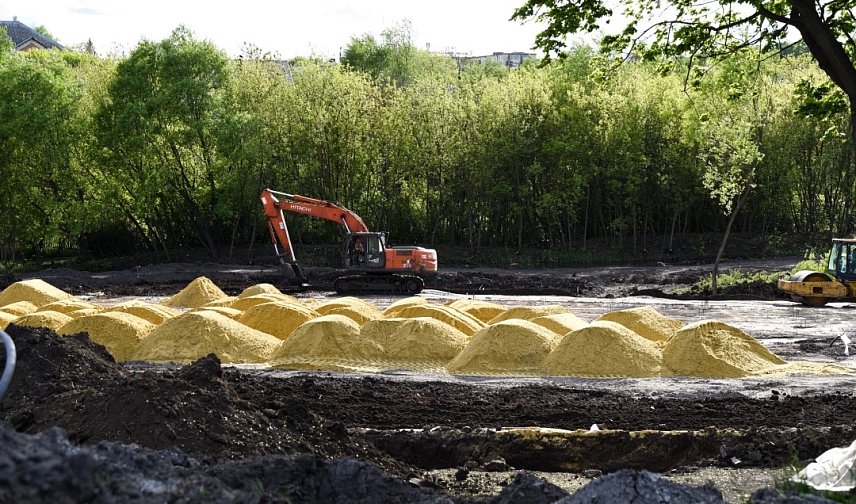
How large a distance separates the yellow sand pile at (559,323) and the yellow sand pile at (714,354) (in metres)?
2.07

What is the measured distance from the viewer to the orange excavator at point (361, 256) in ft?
87.0

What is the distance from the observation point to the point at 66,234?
38.6 meters

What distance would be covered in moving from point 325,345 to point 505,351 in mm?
2765

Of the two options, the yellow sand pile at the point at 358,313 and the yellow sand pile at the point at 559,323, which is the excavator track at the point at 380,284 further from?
the yellow sand pile at the point at 559,323

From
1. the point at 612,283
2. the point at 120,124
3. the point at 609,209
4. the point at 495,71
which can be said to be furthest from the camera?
the point at 495,71

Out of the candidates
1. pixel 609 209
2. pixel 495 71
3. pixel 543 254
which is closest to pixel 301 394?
pixel 543 254

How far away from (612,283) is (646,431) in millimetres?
20849

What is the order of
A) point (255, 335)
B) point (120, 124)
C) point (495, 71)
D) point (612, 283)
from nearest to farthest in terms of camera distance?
point (255, 335) → point (612, 283) → point (120, 124) → point (495, 71)

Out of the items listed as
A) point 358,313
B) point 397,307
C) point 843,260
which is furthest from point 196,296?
point 843,260

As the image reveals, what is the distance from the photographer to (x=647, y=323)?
54.1 feet

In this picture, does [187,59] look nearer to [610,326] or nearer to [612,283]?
[612,283]

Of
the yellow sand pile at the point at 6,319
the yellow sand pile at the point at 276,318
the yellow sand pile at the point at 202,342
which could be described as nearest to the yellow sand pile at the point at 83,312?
the yellow sand pile at the point at 6,319

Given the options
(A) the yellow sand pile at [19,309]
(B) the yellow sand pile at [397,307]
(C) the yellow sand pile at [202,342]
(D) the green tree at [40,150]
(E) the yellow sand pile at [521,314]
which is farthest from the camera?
(D) the green tree at [40,150]

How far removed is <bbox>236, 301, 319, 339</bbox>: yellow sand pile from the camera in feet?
57.6
